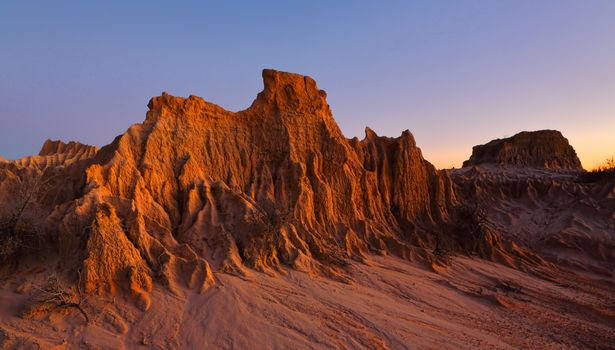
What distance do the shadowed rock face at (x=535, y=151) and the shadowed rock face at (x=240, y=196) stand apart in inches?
942

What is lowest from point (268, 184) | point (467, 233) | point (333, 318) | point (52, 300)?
point (333, 318)

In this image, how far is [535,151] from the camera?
40125 millimetres

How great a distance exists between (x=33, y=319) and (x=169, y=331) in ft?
7.70

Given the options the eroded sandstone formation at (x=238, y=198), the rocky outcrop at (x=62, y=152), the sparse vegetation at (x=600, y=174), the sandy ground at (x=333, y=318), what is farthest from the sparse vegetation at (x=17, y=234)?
the sparse vegetation at (x=600, y=174)

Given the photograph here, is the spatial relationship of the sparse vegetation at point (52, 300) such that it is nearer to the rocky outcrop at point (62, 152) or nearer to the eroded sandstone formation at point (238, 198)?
the eroded sandstone formation at point (238, 198)

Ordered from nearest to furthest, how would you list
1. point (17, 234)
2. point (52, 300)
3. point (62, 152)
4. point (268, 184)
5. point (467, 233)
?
point (52, 300)
point (17, 234)
point (268, 184)
point (467, 233)
point (62, 152)

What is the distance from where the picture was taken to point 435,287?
39.7ft

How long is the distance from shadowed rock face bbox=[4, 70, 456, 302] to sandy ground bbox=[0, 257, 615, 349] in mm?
696

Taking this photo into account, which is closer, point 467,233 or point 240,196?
point 240,196

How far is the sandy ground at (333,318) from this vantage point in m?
6.50

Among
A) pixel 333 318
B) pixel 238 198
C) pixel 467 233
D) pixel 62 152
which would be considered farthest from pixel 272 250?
pixel 62 152

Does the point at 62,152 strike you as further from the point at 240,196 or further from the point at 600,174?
the point at 600,174

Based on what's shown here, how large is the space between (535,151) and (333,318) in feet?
134

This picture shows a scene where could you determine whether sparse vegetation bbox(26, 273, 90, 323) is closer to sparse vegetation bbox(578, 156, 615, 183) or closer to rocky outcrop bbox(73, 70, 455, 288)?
rocky outcrop bbox(73, 70, 455, 288)
